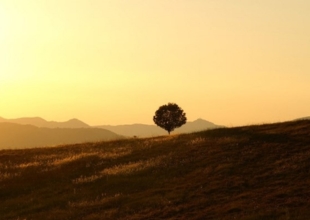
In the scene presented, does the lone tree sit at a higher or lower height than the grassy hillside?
higher

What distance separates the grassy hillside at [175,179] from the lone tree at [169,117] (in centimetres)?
3228

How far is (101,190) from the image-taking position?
104 ft

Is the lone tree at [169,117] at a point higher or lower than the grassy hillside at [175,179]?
higher

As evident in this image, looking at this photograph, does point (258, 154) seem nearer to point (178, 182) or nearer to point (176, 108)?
point (178, 182)

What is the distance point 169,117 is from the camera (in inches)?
3219

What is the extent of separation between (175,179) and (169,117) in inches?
1970

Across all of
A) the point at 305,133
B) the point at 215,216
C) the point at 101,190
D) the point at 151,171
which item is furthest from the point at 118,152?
the point at 215,216

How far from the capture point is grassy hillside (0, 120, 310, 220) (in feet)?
79.3

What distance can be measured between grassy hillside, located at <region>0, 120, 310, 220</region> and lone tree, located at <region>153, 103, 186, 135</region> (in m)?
32.3

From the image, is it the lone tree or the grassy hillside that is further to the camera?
the lone tree

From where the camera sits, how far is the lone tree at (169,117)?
81812mm

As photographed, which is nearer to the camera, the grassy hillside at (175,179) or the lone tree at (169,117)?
the grassy hillside at (175,179)

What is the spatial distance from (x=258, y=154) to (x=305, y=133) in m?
6.54

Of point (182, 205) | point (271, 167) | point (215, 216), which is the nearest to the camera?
point (215, 216)
